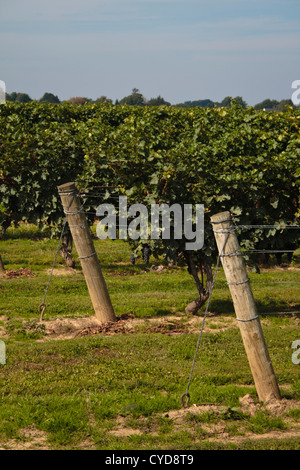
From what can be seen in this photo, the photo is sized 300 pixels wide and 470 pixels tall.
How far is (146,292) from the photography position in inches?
538

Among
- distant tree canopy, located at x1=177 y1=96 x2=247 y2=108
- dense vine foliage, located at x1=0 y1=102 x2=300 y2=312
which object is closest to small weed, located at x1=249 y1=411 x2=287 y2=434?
dense vine foliage, located at x1=0 y1=102 x2=300 y2=312

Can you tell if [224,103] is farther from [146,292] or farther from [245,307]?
[245,307]

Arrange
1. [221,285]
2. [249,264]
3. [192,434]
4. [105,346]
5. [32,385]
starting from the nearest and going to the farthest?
[192,434] < [32,385] < [105,346] < [249,264] < [221,285]

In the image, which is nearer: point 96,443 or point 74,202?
point 96,443

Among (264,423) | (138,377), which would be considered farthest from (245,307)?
(138,377)

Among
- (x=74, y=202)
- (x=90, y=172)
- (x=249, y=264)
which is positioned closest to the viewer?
(x=74, y=202)

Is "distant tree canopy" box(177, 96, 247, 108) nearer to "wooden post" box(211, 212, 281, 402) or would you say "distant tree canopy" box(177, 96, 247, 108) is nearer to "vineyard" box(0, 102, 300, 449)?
"vineyard" box(0, 102, 300, 449)

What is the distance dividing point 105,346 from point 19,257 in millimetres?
7931

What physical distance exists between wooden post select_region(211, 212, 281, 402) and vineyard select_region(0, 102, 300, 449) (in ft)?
1.05

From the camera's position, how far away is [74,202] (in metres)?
10.3

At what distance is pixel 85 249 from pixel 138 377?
108 inches

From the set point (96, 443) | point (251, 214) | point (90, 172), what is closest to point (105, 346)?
point (96, 443)

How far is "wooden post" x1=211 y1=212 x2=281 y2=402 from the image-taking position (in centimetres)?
743
